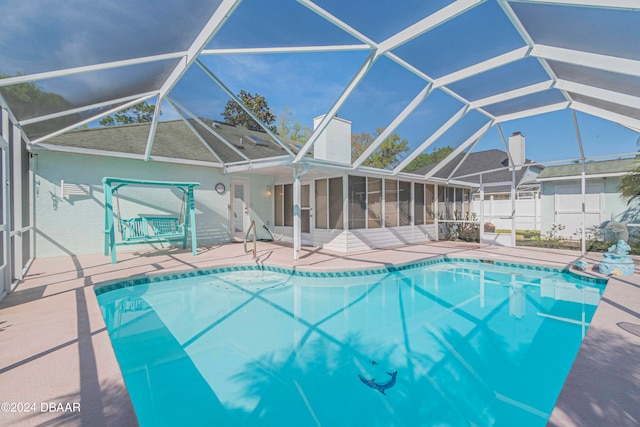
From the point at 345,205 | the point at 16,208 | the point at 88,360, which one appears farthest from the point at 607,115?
the point at 16,208

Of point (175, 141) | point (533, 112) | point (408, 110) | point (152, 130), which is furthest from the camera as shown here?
point (175, 141)

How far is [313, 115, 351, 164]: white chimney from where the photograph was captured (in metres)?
8.90

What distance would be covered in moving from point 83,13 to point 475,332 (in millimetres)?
6201

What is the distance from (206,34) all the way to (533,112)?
818 centimetres

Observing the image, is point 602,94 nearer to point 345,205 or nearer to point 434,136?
point 434,136

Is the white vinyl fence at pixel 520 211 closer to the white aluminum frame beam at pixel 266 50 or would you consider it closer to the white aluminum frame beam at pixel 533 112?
the white aluminum frame beam at pixel 533 112

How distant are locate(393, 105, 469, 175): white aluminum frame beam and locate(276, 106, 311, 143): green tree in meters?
14.4

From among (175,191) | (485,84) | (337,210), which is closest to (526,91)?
(485,84)

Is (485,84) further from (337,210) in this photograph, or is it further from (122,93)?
(122,93)

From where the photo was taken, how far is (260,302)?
5.32 m

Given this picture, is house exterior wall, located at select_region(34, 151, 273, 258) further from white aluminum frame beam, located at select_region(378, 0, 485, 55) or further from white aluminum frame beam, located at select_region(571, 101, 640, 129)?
white aluminum frame beam, located at select_region(571, 101, 640, 129)

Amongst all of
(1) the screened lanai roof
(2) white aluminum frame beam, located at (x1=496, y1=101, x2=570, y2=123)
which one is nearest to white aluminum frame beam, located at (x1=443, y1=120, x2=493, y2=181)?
(2) white aluminum frame beam, located at (x1=496, y1=101, x2=570, y2=123)

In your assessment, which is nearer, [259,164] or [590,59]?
[590,59]

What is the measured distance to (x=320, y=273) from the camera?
6668 millimetres
